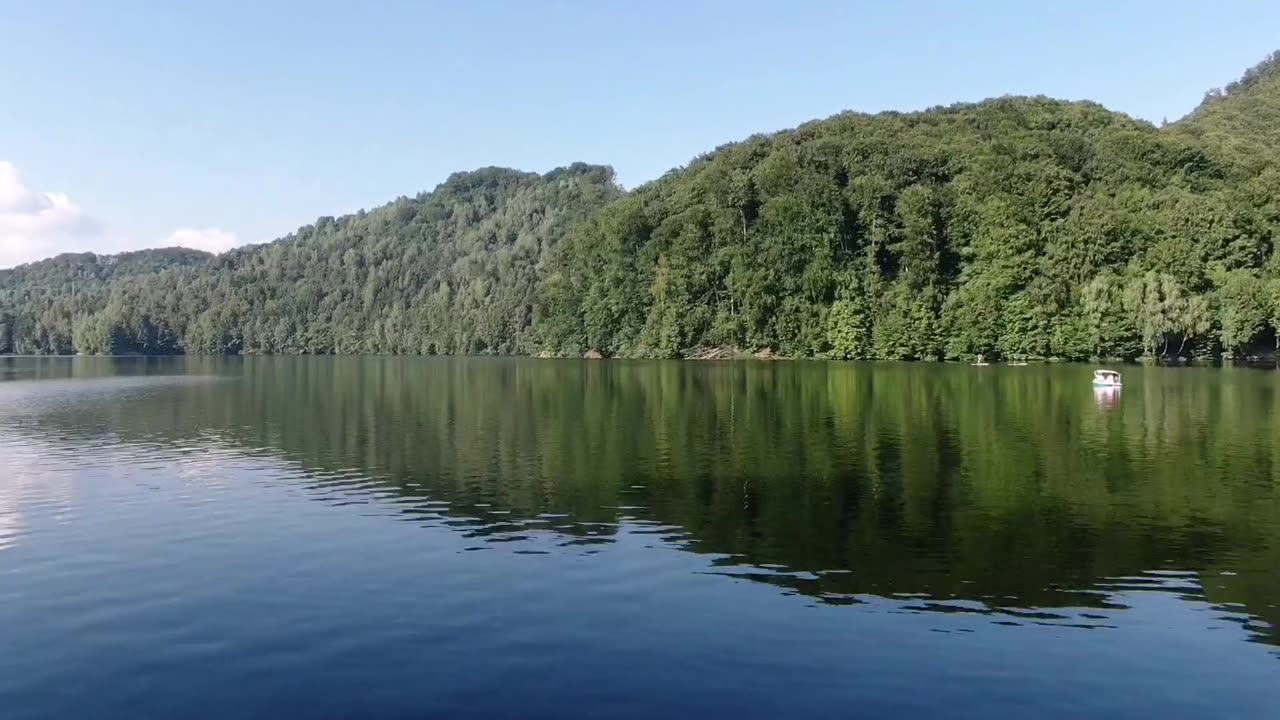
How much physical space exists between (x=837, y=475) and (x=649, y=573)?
46.9 feet

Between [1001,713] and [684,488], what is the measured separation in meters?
18.4

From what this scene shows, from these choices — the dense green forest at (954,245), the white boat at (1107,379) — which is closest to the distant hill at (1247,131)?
the dense green forest at (954,245)

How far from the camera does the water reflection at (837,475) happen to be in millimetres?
20578

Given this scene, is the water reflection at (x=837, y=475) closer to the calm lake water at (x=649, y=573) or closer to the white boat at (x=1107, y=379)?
the calm lake water at (x=649, y=573)

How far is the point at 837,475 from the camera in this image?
33.4 m

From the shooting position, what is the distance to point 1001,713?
43.8ft

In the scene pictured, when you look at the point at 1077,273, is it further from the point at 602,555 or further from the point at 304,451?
the point at 602,555

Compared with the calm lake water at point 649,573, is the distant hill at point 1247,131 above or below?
above

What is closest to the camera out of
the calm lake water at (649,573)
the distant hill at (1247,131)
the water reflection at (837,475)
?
the calm lake water at (649,573)

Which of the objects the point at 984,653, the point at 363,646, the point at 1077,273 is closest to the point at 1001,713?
the point at 984,653

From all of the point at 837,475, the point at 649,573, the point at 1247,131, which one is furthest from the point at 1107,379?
the point at 1247,131

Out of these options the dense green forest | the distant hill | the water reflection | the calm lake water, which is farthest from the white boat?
the distant hill

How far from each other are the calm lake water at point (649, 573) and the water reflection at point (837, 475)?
0.17 m

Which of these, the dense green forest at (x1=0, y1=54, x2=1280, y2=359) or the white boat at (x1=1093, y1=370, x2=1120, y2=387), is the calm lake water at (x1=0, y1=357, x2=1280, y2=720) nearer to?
the white boat at (x1=1093, y1=370, x2=1120, y2=387)
